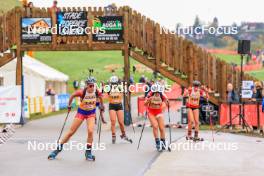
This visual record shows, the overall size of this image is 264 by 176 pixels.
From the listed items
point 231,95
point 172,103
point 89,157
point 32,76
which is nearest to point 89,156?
point 89,157

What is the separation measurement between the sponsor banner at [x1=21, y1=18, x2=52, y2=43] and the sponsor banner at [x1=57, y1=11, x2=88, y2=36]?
1.68ft

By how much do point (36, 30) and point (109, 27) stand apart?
10.4 ft

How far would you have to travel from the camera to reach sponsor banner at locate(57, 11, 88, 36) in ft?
86.8

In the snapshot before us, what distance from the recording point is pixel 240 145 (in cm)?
1808

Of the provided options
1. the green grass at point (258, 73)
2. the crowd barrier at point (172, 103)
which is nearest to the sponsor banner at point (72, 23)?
the crowd barrier at point (172, 103)

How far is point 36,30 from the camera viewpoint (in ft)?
87.7

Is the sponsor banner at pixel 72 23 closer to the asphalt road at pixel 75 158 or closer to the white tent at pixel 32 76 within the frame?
the asphalt road at pixel 75 158

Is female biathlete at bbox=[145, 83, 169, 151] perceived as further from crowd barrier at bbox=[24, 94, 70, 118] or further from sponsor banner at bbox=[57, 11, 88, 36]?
crowd barrier at bbox=[24, 94, 70, 118]

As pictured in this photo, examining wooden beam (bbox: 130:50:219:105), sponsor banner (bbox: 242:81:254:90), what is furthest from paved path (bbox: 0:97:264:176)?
wooden beam (bbox: 130:50:219:105)

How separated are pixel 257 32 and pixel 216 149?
255 ft

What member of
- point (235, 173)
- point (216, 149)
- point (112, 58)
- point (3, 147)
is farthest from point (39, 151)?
point (112, 58)

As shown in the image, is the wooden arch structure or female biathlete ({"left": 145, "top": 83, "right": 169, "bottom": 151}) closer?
female biathlete ({"left": 145, "top": 83, "right": 169, "bottom": 151})

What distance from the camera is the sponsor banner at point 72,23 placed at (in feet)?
86.8

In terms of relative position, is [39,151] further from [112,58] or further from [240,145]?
[112,58]
